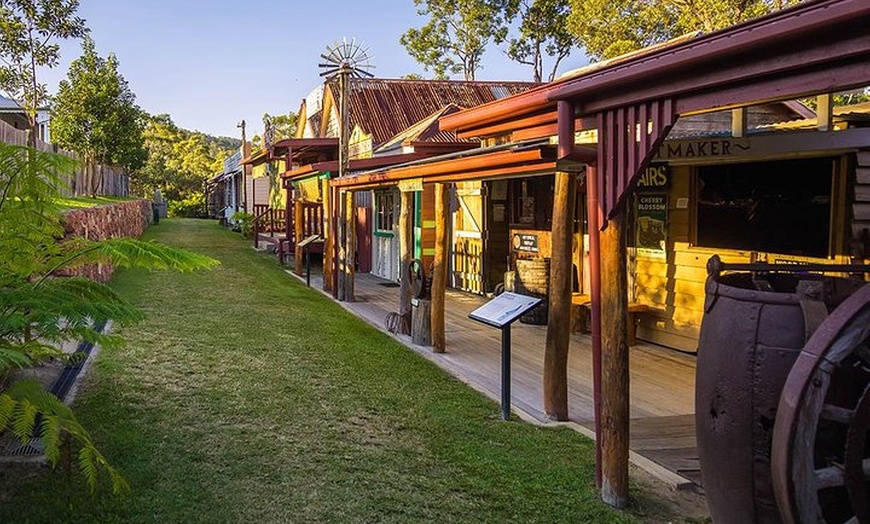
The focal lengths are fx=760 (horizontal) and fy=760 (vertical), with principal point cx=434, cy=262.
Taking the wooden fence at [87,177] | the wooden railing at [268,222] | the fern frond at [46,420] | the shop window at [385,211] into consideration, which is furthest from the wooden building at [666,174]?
the wooden railing at [268,222]

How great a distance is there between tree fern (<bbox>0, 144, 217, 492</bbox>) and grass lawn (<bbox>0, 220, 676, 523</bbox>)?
37cm

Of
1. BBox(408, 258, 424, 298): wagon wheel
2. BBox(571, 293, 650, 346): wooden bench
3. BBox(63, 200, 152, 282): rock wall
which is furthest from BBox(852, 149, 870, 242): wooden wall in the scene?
BBox(63, 200, 152, 282): rock wall

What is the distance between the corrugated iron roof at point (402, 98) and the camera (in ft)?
67.6

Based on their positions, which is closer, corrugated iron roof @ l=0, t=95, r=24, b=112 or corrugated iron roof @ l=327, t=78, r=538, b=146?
corrugated iron roof @ l=327, t=78, r=538, b=146

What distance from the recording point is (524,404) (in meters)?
6.72

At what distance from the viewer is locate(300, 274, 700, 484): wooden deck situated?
223 inches

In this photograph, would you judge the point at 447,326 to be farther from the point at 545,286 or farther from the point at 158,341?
the point at 158,341

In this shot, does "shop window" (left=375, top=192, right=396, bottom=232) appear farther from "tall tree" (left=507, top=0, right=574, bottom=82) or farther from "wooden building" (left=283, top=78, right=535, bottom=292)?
"tall tree" (left=507, top=0, right=574, bottom=82)

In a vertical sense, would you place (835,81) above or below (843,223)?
above

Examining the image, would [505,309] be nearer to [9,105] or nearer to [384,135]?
[384,135]

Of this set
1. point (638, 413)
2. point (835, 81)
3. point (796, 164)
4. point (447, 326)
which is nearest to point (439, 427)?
point (638, 413)

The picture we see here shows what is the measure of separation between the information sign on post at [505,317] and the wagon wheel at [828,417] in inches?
120

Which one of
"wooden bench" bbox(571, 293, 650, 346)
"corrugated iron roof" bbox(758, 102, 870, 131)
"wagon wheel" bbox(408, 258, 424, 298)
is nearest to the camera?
"corrugated iron roof" bbox(758, 102, 870, 131)

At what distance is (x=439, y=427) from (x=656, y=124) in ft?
10.00
